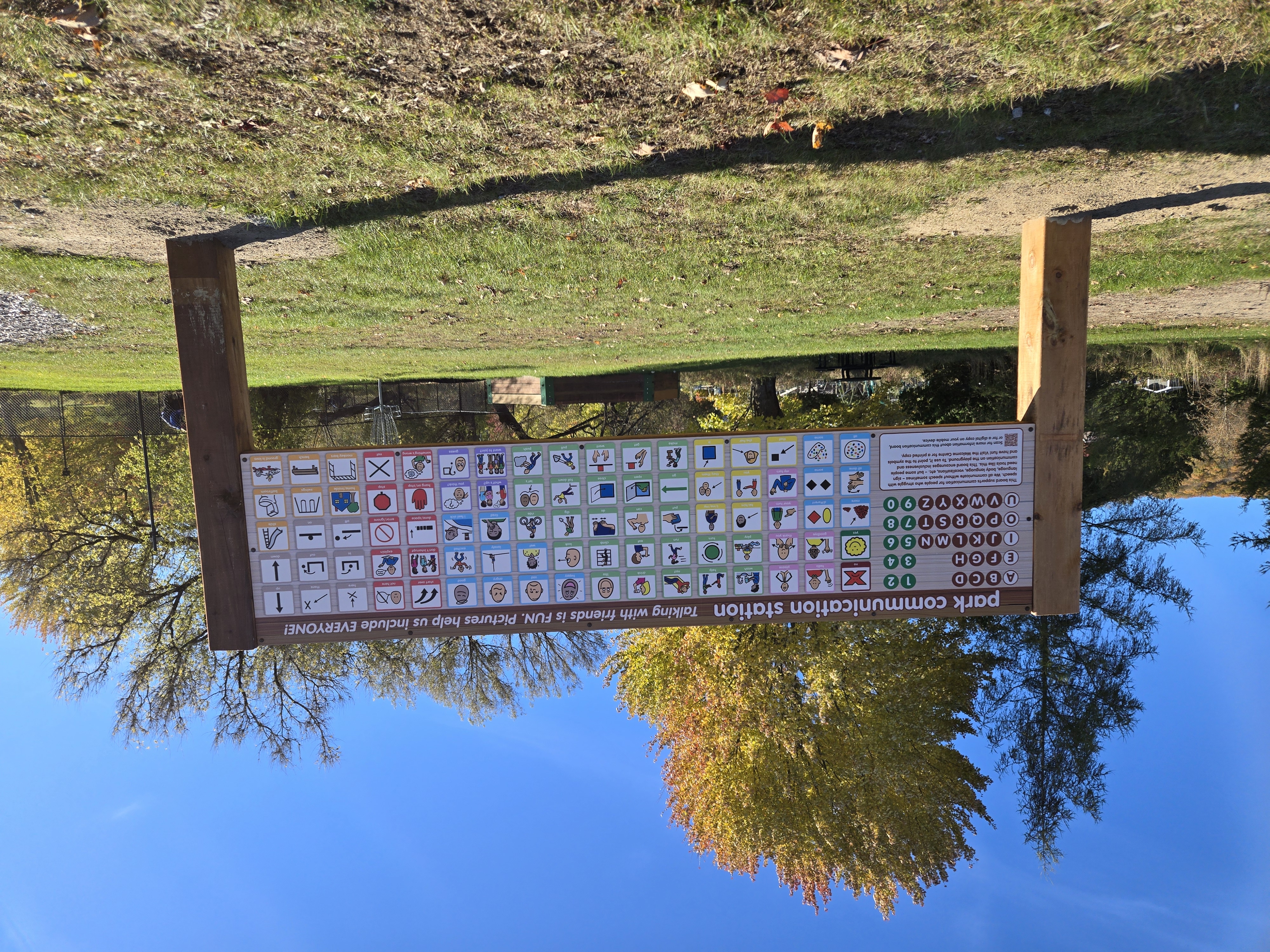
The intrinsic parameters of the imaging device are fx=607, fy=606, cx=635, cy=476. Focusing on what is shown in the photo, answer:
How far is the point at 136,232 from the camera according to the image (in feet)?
19.4

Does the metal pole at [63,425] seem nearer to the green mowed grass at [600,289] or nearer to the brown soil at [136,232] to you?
the green mowed grass at [600,289]

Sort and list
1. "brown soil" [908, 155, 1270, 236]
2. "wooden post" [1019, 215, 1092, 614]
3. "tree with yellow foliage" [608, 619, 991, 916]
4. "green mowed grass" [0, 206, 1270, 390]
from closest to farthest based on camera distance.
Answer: "wooden post" [1019, 215, 1092, 614]
"brown soil" [908, 155, 1270, 236]
"green mowed grass" [0, 206, 1270, 390]
"tree with yellow foliage" [608, 619, 991, 916]

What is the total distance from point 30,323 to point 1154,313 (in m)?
15.4

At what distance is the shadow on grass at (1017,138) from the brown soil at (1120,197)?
60 millimetres

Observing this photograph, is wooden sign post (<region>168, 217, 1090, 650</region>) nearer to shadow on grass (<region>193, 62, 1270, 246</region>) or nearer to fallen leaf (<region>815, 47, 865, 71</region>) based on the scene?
shadow on grass (<region>193, 62, 1270, 246</region>)

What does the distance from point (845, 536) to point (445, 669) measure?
1507cm

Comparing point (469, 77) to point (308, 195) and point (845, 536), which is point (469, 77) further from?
point (845, 536)

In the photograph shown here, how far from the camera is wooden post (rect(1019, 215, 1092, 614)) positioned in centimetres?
406

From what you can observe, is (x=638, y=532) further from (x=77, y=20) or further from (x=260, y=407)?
(x=260, y=407)

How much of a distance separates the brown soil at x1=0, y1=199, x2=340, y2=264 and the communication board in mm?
2961

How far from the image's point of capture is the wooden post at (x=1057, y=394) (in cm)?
406

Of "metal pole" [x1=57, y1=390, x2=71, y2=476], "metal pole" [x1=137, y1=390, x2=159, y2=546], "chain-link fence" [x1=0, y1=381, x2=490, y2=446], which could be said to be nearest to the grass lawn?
"chain-link fence" [x1=0, y1=381, x2=490, y2=446]

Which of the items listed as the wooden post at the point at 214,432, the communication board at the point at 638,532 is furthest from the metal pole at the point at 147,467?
the communication board at the point at 638,532

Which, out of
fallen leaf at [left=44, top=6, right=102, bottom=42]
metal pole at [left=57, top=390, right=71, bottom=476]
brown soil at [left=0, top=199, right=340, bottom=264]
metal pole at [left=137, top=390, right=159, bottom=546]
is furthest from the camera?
metal pole at [left=137, top=390, right=159, bottom=546]
